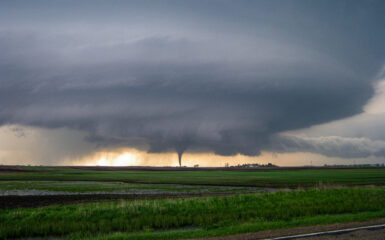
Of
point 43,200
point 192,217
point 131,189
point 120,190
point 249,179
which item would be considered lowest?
point 249,179

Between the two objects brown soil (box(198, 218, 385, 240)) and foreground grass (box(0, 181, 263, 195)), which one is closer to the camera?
brown soil (box(198, 218, 385, 240))

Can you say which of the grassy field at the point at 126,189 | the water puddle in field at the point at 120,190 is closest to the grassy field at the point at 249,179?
the grassy field at the point at 126,189

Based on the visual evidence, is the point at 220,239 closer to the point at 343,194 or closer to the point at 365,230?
the point at 365,230

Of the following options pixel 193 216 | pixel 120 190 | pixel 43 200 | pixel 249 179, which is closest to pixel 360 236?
pixel 193 216

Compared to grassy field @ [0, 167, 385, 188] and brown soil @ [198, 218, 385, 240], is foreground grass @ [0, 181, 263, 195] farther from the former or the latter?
brown soil @ [198, 218, 385, 240]

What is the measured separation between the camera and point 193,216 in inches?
1123

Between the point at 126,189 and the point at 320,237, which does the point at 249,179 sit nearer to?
the point at 126,189

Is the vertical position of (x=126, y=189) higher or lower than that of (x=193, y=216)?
higher

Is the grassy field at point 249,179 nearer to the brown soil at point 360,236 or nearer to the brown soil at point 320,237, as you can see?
the brown soil at point 320,237

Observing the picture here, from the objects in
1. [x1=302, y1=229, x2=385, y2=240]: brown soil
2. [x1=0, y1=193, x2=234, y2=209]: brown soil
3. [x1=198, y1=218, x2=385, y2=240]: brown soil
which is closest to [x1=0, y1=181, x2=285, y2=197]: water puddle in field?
[x1=0, y1=193, x2=234, y2=209]: brown soil

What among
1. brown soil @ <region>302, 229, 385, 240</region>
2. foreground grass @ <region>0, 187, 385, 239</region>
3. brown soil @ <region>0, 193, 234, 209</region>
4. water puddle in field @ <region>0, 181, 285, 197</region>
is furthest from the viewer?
water puddle in field @ <region>0, 181, 285, 197</region>

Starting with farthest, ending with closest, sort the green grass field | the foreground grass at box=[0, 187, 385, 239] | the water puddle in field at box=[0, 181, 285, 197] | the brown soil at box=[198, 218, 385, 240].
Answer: the water puddle in field at box=[0, 181, 285, 197]
the foreground grass at box=[0, 187, 385, 239]
the green grass field
the brown soil at box=[198, 218, 385, 240]

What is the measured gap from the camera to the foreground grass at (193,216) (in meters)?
22.2

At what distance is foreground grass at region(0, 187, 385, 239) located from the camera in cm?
2222
